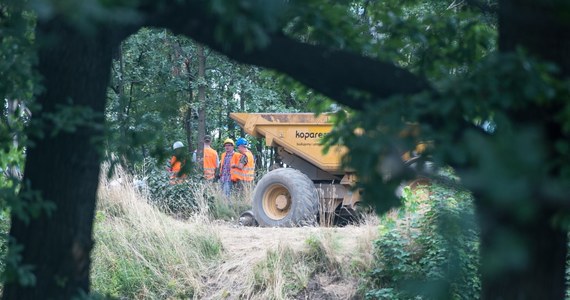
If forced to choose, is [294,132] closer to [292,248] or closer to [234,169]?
[234,169]

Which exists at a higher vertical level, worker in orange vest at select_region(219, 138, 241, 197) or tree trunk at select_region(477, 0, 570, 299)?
worker in orange vest at select_region(219, 138, 241, 197)

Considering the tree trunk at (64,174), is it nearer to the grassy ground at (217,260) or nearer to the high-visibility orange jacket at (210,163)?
the grassy ground at (217,260)

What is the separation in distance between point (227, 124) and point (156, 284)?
19786 millimetres

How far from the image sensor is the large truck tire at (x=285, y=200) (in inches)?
567

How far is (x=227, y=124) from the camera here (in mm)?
30781

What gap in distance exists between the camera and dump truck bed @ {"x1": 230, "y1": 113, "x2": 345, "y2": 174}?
1537cm

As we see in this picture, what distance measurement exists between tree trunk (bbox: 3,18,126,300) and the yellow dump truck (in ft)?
30.4

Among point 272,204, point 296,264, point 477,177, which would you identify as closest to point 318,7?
point 477,177

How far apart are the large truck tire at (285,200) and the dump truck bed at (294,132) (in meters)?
0.46

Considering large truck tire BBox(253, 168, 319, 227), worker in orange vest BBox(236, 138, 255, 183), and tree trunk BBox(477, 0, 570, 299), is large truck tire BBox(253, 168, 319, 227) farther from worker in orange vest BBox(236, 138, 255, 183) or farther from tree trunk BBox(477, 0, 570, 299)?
tree trunk BBox(477, 0, 570, 299)

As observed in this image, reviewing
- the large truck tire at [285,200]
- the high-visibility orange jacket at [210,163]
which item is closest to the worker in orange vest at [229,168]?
the high-visibility orange jacket at [210,163]

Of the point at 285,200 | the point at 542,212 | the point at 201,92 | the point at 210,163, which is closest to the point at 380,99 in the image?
the point at 542,212

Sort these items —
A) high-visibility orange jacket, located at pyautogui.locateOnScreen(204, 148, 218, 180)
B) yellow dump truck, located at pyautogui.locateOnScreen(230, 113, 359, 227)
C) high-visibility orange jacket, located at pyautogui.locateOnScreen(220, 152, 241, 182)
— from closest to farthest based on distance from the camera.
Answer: yellow dump truck, located at pyautogui.locateOnScreen(230, 113, 359, 227) → high-visibility orange jacket, located at pyautogui.locateOnScreen(220, 152, 241, 182) → high-visibility orange jacket, located at pyautogui.locateOnScreen(204, 148, 218, 180)

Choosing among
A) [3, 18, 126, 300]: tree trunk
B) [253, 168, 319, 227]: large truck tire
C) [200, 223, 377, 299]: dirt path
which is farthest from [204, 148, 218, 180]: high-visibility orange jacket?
[3, 18, 126, 300]: tree trunk
